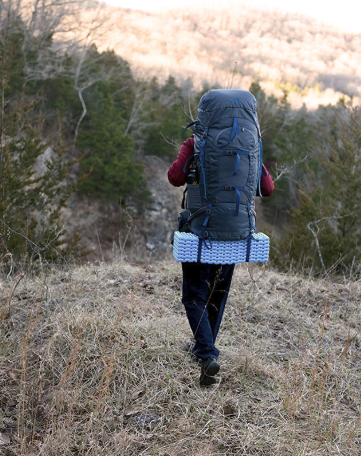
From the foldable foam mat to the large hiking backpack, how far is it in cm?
5

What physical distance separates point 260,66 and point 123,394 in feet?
431

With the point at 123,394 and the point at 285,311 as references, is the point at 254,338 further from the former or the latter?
the point at 123,394

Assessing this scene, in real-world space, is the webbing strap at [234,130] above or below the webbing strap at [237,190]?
above

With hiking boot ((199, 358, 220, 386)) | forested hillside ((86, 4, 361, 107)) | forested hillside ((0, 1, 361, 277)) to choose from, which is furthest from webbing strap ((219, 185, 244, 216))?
forested hillside ((86, 4, 361, 107))

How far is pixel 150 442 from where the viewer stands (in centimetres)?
218

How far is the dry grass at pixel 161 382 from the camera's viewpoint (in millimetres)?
2135

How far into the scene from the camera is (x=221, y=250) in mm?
2488

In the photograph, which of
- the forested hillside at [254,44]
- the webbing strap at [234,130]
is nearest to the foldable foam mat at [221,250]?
the webbing strap at [234,130]

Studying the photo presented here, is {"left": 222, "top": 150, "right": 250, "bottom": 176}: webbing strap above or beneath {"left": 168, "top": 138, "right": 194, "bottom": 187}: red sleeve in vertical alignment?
above

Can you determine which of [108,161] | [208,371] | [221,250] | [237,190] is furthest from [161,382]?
[108,161]

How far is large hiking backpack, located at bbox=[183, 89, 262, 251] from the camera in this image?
2.40 m

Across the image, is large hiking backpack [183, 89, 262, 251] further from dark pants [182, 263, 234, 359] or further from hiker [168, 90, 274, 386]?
dark pants [182, 263, 234, 359]

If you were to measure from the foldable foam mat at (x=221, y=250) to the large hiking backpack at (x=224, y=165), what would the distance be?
0.15 feet

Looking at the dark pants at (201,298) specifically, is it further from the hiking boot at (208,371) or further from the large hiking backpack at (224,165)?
the large hiking backpack at (224,165)
